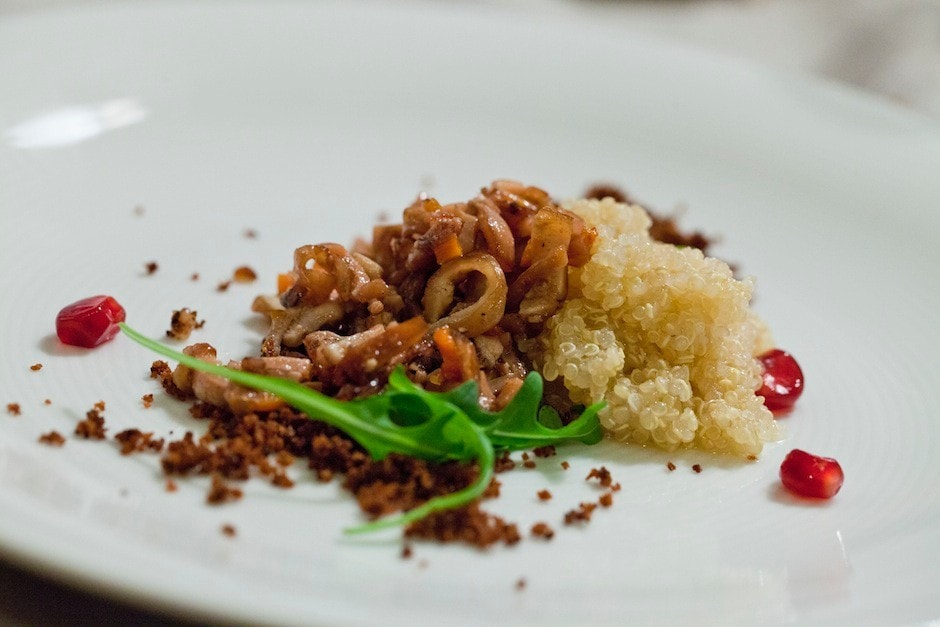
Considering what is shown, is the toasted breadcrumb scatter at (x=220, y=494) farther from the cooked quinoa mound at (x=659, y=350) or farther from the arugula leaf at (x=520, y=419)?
the cooked quinoa mound at (x=659, y=350)

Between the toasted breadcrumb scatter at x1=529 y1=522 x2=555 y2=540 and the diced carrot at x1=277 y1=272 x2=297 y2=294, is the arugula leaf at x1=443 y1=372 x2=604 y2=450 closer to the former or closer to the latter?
the toasted breadcrumb scatter at x1=529 y1=522 x2=555 y2=540

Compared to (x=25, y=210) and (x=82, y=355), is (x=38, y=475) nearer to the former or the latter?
(x=82, y=355)

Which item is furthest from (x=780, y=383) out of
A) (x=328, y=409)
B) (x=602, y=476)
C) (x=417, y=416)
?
(x=328, y=409)

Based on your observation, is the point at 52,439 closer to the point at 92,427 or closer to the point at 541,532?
the point at 92,427

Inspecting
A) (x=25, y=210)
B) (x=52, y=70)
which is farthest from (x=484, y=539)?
(x=52, y=70)

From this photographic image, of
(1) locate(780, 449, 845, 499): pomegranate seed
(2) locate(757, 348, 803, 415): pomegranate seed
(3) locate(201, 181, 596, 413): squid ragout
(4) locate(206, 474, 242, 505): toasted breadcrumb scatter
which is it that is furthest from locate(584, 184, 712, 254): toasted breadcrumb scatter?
(4) locate(206, 474, 242, 505): toasted breadcrumb scatter

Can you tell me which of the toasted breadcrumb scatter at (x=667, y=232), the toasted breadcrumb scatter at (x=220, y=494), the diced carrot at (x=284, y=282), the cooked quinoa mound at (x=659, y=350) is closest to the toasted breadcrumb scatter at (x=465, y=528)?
the toasted breadcrumb scatter at (x=220, y=494)
